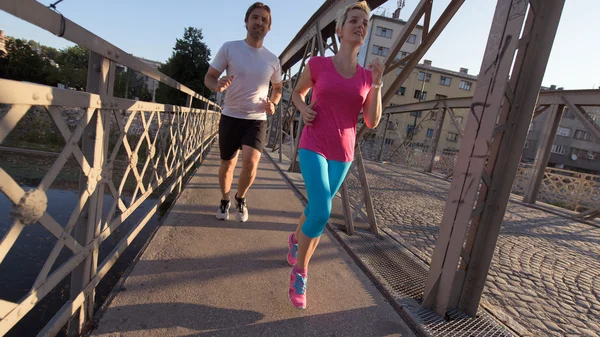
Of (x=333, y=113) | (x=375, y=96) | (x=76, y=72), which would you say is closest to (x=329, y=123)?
(x=333, y=113)

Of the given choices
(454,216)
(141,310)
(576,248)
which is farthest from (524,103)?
(576,248)

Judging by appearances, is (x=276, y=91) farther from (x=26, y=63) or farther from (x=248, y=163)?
(x=26, y=63)

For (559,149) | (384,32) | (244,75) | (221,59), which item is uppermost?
(384,32)

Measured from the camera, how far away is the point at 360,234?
3.82m

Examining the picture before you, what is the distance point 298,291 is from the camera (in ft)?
6.92

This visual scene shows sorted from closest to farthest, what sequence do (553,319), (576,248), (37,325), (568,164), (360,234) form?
(37,325)
(553,319)
(360,234)
(576,248)
(568,164)

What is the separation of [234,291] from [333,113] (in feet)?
4.65

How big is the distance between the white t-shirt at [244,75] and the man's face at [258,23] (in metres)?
0.14

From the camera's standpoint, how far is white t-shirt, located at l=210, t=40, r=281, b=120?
306cm

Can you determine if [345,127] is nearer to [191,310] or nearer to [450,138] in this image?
[191,310]

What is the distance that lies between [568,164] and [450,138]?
58.5 ft

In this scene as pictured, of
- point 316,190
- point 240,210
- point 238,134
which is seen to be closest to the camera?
point 316,190

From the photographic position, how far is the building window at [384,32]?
46625mm

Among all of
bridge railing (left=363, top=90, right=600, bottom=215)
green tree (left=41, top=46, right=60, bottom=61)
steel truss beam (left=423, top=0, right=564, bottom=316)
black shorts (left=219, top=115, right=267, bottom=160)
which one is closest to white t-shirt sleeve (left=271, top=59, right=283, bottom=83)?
black shorts (left=219, top=115, right=267, bottom=160)
